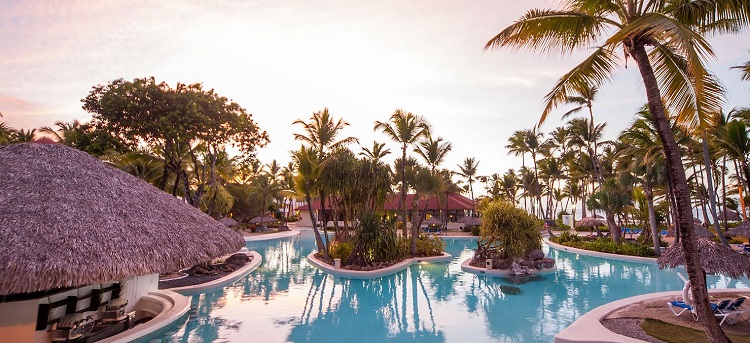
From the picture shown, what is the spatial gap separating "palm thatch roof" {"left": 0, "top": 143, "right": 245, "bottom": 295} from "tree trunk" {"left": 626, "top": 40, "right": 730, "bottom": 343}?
989 cm

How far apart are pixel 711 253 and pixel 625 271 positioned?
380 inches

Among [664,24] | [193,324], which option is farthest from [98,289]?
[664,24]

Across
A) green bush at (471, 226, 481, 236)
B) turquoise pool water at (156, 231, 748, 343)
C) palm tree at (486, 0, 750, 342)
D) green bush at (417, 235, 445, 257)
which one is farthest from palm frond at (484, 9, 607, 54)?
green bush at (471, 226, 481, 236)

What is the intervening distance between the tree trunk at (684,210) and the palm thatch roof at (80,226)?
32.5 ft

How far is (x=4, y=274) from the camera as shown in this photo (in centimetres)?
609

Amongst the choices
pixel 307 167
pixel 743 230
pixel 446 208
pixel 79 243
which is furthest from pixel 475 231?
pixel 79 243

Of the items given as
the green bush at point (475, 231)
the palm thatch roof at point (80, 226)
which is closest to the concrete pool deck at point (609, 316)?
the palm thatch roof at point (80, 226)

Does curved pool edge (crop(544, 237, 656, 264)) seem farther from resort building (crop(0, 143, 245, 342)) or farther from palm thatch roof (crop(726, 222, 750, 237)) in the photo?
resort building (crop(0, 143, 245, 342))

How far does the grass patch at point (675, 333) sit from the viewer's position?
7.90 meters

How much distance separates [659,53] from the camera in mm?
7762

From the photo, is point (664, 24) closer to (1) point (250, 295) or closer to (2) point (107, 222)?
(2) point (107, 222)

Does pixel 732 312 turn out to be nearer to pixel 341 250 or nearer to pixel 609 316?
pixel 609 316

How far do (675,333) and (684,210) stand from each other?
357cm

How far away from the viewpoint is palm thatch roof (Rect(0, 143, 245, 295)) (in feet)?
21.0
